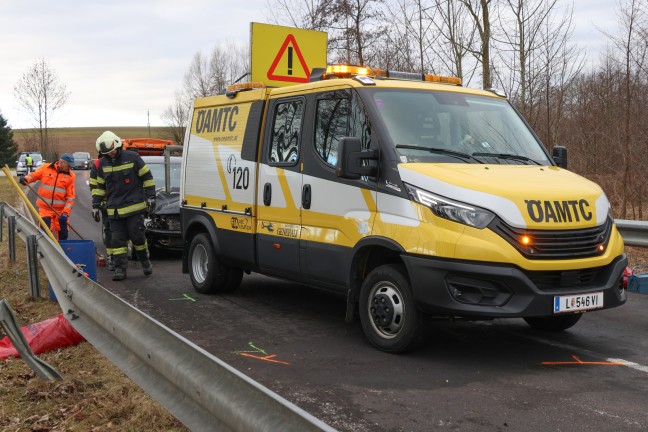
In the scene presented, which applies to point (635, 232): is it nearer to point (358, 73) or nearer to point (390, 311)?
point (358, 73)

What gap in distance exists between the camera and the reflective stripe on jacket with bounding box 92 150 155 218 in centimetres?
921

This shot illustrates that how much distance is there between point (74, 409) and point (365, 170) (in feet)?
9.36

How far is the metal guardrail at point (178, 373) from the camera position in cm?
218

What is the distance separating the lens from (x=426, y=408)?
169 inches

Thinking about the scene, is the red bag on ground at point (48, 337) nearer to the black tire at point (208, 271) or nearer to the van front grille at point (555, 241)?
the black tire at point (208, 271)

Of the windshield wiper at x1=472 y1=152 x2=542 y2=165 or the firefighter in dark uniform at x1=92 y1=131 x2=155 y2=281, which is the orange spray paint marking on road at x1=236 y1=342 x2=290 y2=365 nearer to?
the windshield wiper at x1=472 y1=152 x2=542 y2=165

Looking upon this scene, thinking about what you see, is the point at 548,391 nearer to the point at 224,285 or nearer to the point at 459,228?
the point at 459,228

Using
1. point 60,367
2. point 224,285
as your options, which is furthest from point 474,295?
point 224,285

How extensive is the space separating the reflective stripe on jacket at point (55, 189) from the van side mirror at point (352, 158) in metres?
A: 6.49

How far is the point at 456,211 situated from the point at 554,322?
2085 millimetres

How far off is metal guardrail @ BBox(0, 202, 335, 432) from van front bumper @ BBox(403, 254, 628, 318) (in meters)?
2.37

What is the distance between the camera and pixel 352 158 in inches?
216

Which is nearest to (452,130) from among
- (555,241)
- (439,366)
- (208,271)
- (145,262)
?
(555,241)

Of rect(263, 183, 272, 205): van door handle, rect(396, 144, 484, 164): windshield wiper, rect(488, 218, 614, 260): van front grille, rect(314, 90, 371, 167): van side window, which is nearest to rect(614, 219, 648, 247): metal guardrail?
rect(488, 218, 614, 260): van front grille
